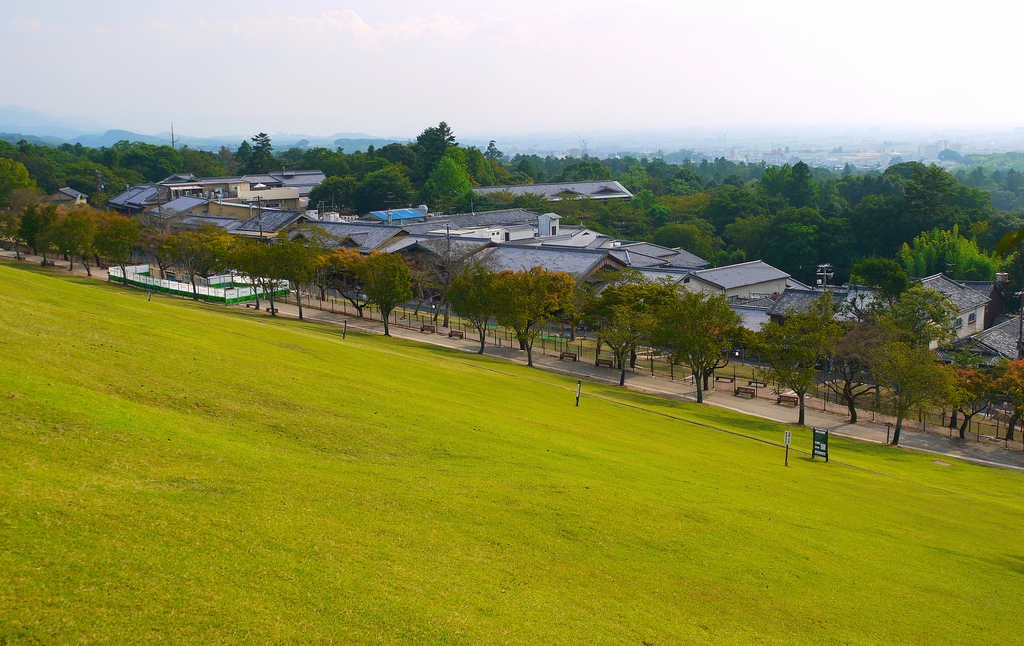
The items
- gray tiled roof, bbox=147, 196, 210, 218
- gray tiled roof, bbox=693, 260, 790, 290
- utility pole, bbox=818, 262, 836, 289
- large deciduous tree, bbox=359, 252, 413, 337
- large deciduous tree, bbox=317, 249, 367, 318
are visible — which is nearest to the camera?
A: large deciduous tree, bbox=359, 252, 413, 337

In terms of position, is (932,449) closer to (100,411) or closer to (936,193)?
(100,411)

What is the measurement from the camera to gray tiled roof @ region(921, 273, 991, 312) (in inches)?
2112

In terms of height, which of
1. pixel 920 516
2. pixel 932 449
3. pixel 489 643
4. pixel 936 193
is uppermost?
pixel 936 193

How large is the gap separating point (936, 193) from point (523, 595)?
84.5 meters

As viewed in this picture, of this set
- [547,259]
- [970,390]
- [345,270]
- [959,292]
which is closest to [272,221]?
[345,270]

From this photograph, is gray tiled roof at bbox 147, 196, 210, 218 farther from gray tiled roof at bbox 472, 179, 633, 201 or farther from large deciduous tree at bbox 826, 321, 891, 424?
large deciduous tree at bbox 826, 321, 891, 424

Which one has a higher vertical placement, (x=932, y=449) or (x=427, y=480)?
(x=427, y=480)

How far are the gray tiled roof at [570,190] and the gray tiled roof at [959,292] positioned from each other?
63462mm

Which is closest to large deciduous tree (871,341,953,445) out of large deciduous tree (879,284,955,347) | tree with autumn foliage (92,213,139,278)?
large deciduous tree (879,284,955,347)

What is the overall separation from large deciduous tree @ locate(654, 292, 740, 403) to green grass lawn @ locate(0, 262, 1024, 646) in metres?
14.2

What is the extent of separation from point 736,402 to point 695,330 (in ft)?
16.2

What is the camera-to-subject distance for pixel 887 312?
44.0 meters

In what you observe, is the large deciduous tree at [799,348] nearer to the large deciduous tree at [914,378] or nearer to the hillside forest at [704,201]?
the large deciduous tree at [914,378]

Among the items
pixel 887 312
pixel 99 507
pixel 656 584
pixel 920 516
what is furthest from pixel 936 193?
pixel 99 507
